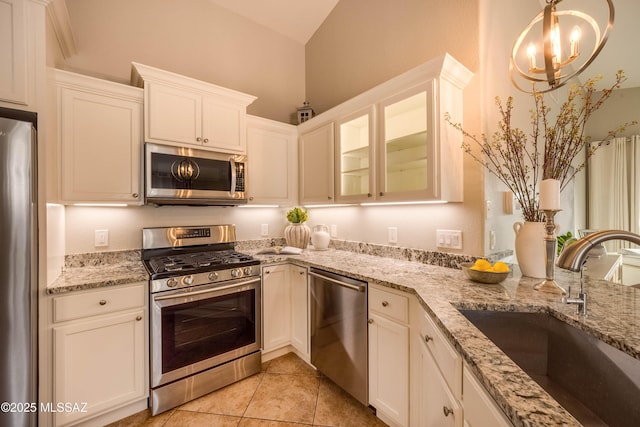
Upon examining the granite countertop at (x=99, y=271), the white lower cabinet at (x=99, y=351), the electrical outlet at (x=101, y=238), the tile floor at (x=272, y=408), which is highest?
the electrical outlet at (x=101, y=238)

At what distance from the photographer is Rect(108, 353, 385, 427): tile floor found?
1.65 m

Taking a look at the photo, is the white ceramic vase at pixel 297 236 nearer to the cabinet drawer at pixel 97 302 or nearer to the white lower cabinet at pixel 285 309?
the white lower cabinet at pixel 285 309

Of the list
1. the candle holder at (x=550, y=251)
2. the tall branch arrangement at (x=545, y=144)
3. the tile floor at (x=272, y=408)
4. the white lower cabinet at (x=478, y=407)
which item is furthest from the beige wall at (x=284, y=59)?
the tile floor at (x=272, y=408)

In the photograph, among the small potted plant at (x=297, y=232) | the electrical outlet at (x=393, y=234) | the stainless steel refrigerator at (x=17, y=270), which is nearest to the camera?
the stainless steel refrigerator at (x=17, y=270)

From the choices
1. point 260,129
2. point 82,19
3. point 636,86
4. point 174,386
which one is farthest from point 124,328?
point 636,86

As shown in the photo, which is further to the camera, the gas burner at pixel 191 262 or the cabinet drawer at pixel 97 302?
the gas burner at pixel 191 262

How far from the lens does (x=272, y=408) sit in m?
1.77

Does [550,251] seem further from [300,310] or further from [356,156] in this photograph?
[300,310]

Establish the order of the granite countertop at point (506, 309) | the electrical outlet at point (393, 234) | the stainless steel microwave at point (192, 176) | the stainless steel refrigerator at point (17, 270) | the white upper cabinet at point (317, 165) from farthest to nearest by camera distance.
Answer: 1. the white upper cabinet at point (317, 165)
2. the electrical outlet at point (393, 234)
3. the stainless steel microwave at point (192, 176)
4. the stainless steel refrigerator at point (17, 270)
5. the granite countertop at point (506, 309)

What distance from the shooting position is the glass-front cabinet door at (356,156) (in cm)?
203

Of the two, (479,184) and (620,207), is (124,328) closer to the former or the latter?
(479,184)

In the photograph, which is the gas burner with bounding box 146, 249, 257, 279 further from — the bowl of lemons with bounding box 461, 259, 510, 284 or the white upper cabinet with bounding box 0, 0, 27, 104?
the bowl of lemons with bounding box 461, 259, 510, 284

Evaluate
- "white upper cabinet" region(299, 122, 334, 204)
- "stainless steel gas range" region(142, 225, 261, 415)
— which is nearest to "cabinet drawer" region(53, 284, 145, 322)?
"stainless steel gas range" region(142, 225, 261, 415)

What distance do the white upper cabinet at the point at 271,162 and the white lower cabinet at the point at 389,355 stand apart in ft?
4.94
